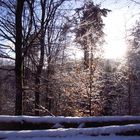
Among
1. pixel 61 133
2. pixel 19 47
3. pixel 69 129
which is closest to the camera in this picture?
pixel 61 133

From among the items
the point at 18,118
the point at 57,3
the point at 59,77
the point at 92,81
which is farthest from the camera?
the point at 92,81

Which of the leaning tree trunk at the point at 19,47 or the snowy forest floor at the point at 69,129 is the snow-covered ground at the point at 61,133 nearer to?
the snowy forest floor at the point at 69,129

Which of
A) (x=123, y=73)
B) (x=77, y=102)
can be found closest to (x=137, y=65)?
(x=123, y=73)

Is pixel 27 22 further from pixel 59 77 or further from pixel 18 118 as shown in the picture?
pixel 18 118

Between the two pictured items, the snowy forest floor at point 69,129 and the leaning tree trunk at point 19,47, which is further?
the leaning tree trunk at point 19,47

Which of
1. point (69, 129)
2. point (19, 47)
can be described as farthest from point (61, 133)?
point (19, 47)

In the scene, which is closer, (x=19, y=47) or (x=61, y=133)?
(x=61, y=133)

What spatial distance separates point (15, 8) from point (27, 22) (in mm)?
1708

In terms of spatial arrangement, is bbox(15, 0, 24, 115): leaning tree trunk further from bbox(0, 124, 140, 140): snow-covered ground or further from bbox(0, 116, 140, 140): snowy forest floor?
bbox(0, 124, 140, 140): snow-covered ground

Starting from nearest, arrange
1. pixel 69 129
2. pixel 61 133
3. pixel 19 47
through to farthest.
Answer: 1. pixel 61 133
2. pixel 69 129
3. pixel 19 47

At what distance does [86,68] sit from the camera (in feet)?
87.8

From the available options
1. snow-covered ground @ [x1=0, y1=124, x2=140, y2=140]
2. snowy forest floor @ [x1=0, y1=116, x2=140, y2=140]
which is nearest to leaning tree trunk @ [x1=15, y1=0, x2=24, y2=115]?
snowy forest floor @ [x1=0, y1=116, x2=140, y2=140]

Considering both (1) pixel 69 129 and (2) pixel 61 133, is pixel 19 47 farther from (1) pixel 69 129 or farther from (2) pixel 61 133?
(2) pixel 61 133

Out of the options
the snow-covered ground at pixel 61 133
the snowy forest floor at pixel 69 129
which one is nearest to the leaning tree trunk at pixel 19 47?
the snowy forest floor at pixel 69 129
